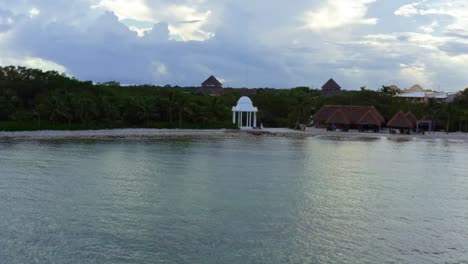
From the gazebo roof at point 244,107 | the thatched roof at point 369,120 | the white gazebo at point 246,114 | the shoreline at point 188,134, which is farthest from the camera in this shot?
the thatched roof at point 369,120

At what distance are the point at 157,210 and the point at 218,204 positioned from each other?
1.81 metres

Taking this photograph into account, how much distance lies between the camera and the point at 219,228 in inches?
468

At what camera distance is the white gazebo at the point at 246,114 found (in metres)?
43.1

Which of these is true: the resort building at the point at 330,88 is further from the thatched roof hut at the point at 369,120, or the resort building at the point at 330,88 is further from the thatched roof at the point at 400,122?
the thatched roof at the point at 400,122

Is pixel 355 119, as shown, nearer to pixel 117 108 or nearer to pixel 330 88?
pixel 117 108

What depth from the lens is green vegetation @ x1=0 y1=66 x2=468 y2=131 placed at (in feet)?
128

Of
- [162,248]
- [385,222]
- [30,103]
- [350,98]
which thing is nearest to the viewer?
[162,248]

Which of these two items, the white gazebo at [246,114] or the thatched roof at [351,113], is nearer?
the white gazebo at [246,114]

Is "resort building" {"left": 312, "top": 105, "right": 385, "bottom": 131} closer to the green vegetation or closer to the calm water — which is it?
the green vegetation

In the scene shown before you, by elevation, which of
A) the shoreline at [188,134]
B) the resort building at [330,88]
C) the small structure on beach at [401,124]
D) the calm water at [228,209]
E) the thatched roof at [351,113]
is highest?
the resort building at [330,88]

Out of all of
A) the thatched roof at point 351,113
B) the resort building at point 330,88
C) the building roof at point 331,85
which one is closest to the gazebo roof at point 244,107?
the thatched roof at point 351,113

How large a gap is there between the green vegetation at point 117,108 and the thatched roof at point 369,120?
4.68 metres

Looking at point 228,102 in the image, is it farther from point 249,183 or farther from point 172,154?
point 249,183

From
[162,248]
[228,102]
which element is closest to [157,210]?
[162,248]
